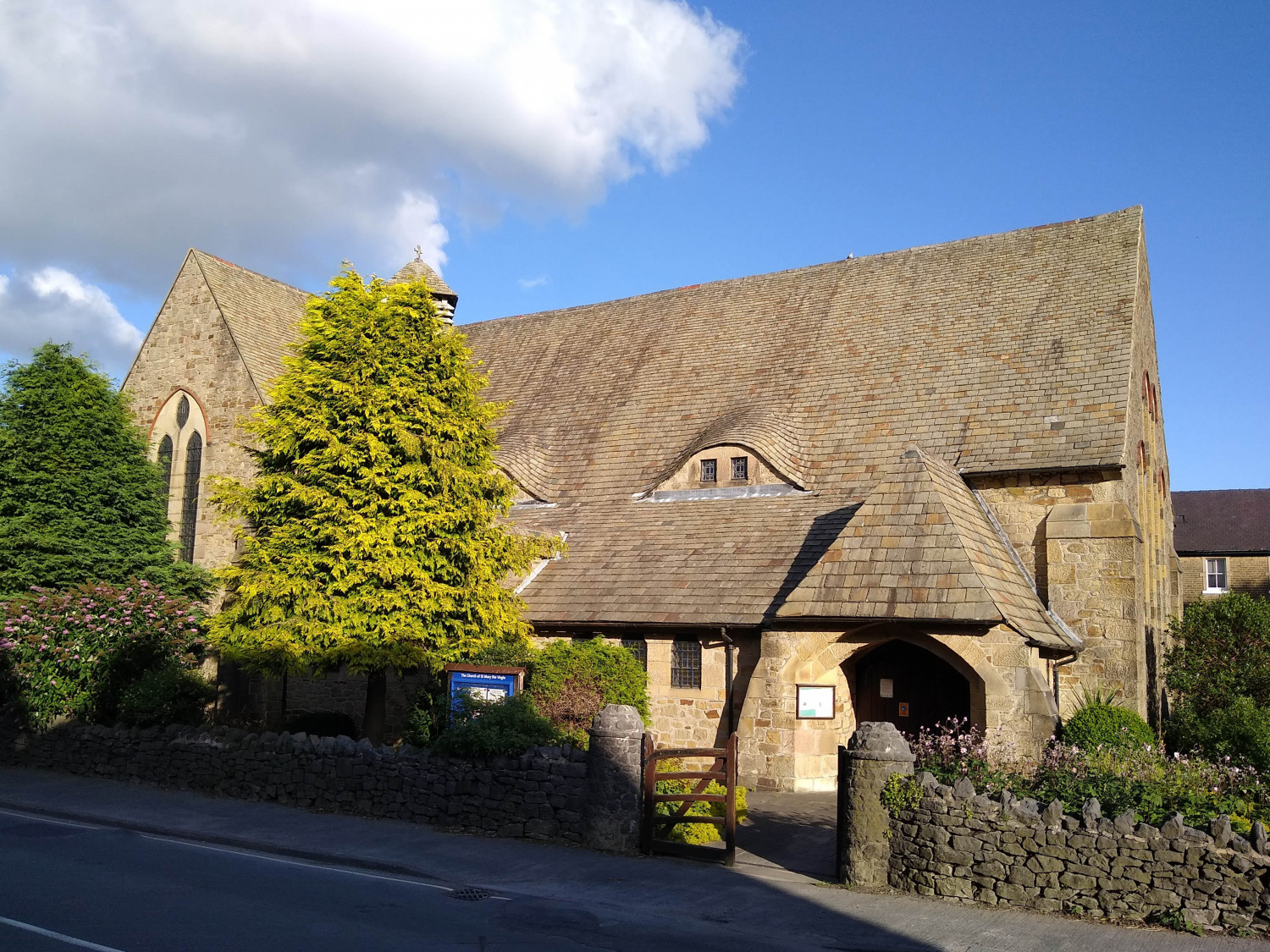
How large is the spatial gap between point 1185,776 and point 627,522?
39.2 feet

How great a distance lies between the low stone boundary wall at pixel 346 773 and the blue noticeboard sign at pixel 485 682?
1254 mm

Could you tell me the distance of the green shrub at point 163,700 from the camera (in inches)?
664

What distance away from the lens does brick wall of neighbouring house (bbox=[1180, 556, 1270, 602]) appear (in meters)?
42.6

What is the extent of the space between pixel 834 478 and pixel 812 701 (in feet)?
17.7

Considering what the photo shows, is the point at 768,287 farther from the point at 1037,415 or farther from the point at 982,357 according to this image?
the point at 1037,415

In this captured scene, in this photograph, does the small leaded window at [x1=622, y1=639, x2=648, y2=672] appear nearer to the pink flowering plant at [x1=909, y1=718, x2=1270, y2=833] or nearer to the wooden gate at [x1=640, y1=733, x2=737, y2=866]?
the wooden gate at [x1=640, y1=733, x2=737, y2=866]

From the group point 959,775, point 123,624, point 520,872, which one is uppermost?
point 123,624

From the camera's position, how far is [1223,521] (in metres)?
44.8

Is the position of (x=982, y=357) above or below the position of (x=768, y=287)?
below

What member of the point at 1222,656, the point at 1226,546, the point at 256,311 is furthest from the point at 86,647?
the point at 1226,546

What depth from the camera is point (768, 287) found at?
84.2 ft

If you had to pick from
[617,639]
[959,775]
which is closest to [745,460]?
[617,639]

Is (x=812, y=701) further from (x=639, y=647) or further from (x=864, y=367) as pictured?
(x=864, y=367)

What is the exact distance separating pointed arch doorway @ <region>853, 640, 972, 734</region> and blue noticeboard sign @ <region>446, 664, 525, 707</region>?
6.55m
